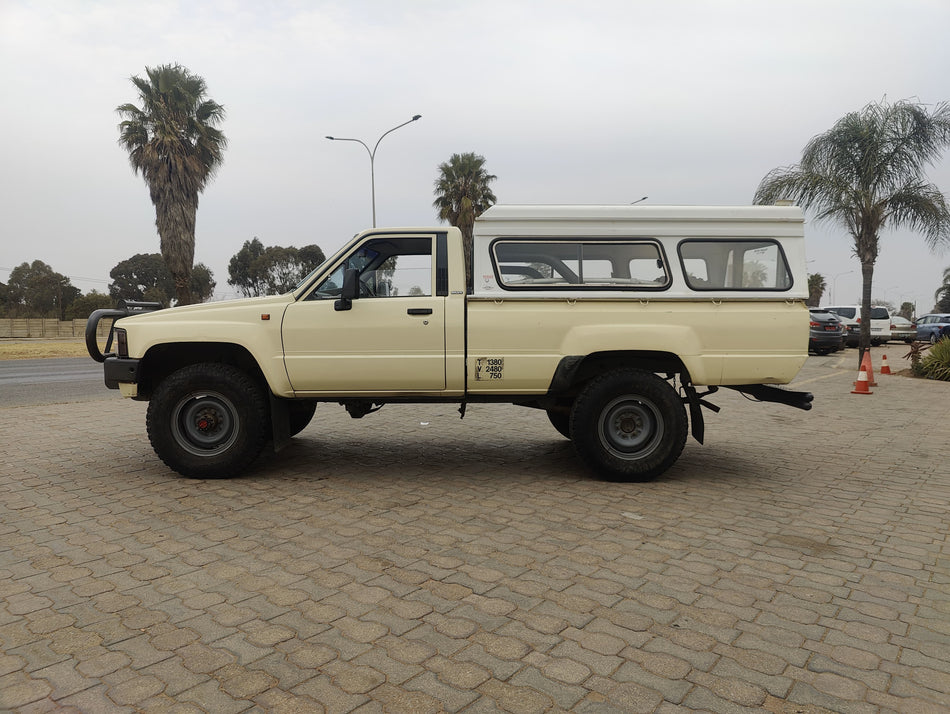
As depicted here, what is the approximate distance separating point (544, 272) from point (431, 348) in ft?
3.65

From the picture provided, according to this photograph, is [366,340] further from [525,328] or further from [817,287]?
[817,287]

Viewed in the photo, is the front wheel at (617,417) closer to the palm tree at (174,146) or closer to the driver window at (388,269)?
the driver window at (388,269)

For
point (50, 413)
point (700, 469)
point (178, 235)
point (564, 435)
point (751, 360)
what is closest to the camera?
point (751, 360)

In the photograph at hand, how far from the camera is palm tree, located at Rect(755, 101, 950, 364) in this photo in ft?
55.6

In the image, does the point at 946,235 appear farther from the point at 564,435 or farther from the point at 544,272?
the point at 544,272

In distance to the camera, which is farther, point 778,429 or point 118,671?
point 778,429

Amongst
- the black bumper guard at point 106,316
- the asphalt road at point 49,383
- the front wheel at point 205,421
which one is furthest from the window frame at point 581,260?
the asphalt road at point 49,383

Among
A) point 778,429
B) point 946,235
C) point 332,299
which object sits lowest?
point 778,429

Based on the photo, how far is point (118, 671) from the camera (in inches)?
105

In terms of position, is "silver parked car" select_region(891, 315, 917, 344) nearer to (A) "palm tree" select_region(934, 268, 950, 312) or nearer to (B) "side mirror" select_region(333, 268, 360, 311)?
(B) "side mirror" select_region(333, 268, 360, 311)

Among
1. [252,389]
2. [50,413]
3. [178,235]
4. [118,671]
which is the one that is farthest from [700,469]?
[178,235]

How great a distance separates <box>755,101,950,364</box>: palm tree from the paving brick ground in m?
13.1

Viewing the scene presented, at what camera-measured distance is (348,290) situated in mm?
5438

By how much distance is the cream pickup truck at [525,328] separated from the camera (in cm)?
550
